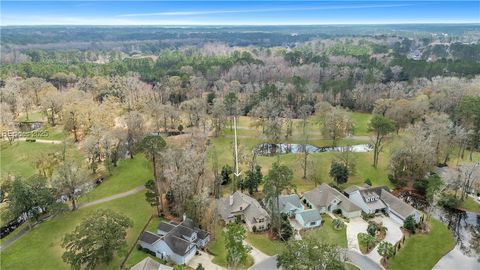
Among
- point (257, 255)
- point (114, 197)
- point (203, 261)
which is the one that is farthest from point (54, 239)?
point (257, 255)

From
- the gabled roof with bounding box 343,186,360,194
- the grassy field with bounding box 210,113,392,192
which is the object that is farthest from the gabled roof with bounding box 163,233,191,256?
the gabled roof with bounding box 343,186,360,194

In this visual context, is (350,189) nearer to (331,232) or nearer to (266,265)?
(331,232)

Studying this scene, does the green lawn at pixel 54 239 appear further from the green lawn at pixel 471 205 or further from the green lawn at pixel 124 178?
the green lawn at pixel 471 205

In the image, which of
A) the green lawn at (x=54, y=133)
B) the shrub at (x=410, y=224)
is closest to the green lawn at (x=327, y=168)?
the shrub at (x=410, y=224)

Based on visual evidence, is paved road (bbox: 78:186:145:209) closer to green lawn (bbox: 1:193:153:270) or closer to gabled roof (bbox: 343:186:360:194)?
green lawn (bbox: 1:193:153:270)

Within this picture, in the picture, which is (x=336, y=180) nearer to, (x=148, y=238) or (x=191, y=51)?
(x=148, y=238)
